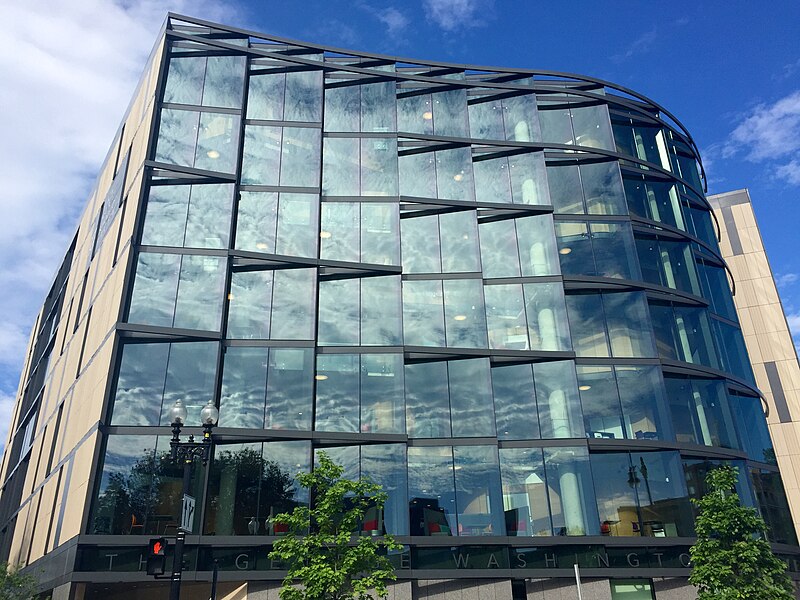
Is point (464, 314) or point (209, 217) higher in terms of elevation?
point (209, 217)

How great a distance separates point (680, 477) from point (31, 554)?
101 feet

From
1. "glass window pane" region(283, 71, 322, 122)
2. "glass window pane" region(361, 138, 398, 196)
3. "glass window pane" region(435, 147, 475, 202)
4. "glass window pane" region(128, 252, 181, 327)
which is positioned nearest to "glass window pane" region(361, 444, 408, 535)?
"glass window pane" region(128, 252, 181, 327)

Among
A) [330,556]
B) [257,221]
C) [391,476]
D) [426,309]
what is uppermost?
[257,221]

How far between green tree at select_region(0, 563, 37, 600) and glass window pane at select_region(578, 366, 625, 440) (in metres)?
24.9

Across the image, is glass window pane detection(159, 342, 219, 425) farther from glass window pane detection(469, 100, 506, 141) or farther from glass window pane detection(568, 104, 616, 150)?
glass window pane detection(568, 104, 616, 150)

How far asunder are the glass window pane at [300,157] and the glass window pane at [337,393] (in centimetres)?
959

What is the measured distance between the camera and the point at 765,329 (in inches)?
2092

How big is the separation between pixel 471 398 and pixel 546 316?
19.5 ft

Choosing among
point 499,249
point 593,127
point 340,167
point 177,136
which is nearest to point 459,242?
point 499,249

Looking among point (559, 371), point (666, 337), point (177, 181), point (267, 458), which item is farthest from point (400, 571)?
point (177, 181)

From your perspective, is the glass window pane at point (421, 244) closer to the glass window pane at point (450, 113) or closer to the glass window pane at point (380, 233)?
the glass window pane at point (380, 233)

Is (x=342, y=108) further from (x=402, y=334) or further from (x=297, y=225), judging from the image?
(x=402, y=334)

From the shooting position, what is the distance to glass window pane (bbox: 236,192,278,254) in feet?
106

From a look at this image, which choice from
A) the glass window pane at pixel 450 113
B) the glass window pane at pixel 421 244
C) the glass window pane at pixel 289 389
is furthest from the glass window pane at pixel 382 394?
the glass window pane at pixel 450 113
